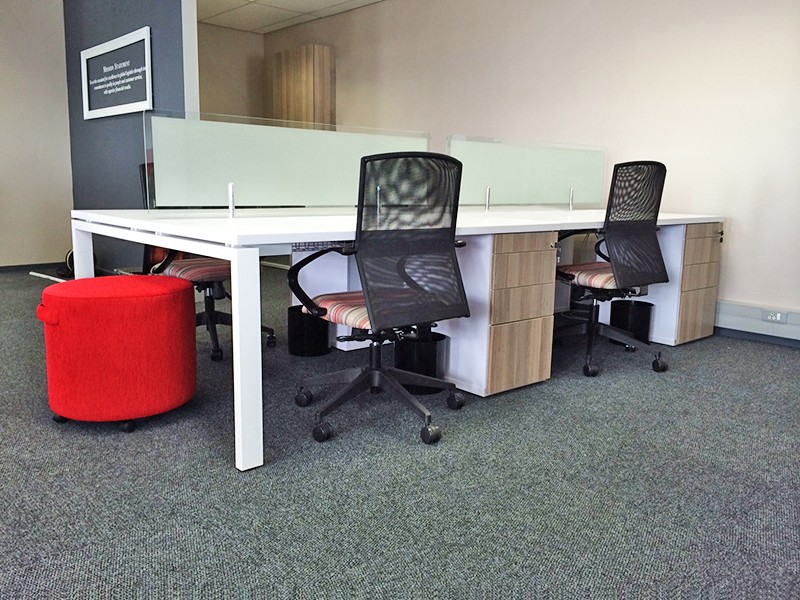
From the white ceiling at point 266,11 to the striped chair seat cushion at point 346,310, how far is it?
4625mm

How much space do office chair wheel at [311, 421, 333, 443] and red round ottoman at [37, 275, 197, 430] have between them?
0.55 metres

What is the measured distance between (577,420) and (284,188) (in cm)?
162

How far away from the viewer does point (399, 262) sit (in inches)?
91.1

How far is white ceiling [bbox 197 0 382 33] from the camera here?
246 inches

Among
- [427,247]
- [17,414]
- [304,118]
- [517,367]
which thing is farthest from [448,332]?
[304,118]

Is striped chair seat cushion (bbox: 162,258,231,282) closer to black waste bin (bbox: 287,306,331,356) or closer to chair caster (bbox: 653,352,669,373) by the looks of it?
black waste bin (bbox: 287,306,331,356)

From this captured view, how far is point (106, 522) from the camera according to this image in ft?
5.58

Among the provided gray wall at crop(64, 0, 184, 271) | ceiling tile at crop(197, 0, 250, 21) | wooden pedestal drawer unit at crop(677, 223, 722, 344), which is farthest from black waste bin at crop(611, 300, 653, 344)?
ceiling tile at crop(197, 0, 250, 21)

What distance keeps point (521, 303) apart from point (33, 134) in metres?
5.30

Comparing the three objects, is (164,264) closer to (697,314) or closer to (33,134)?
(697,314)

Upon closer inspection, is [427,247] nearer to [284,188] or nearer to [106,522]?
[284,188]

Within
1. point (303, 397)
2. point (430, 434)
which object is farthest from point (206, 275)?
point (430, 434)

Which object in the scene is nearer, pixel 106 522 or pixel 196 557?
pixel 196 557

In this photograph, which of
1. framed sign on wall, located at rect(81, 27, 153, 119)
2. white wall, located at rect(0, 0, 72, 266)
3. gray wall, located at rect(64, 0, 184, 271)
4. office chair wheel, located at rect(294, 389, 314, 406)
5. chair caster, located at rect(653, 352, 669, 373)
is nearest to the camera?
office chair wheel, located at rect(294, 389, 314, 406)
